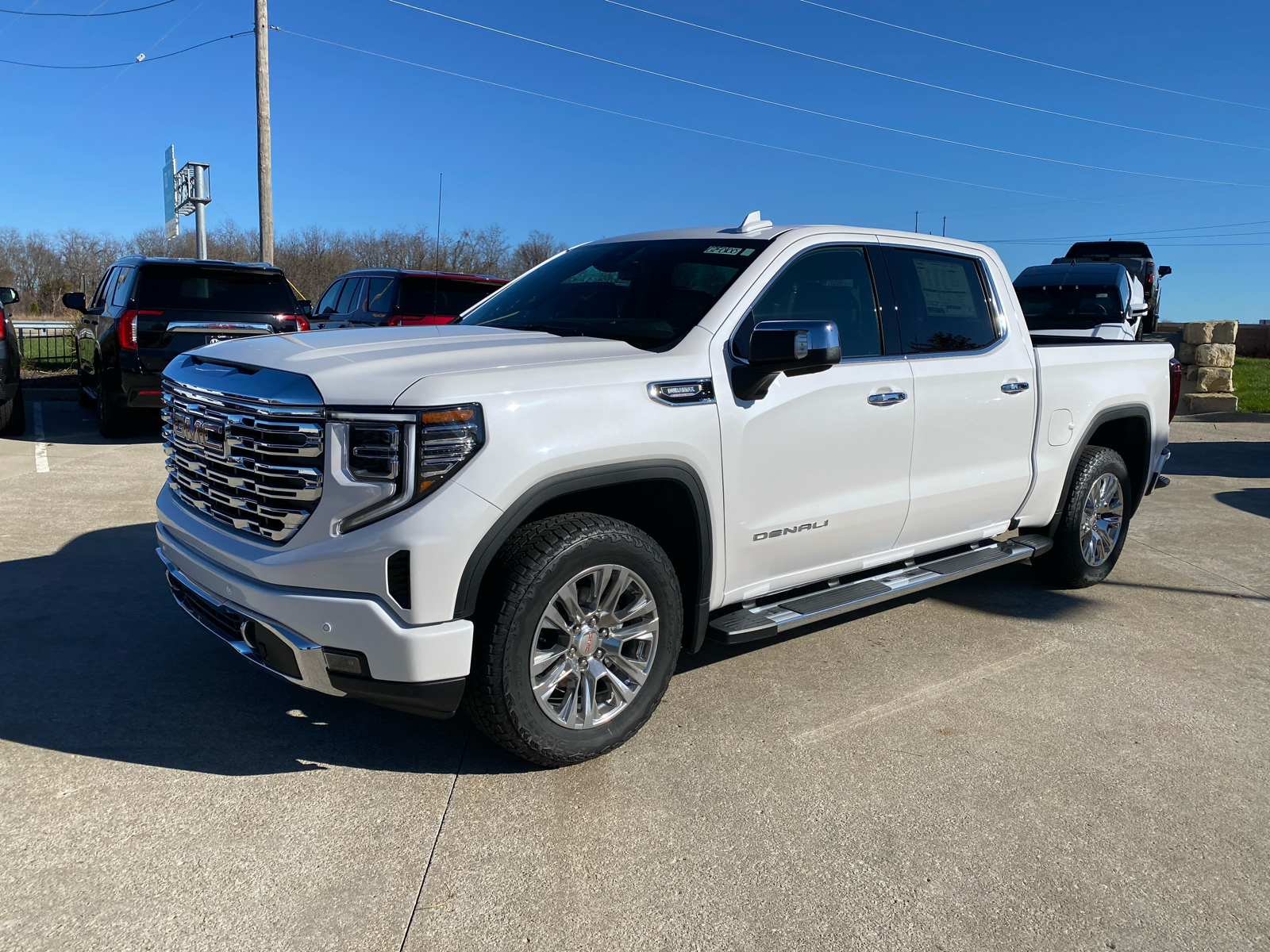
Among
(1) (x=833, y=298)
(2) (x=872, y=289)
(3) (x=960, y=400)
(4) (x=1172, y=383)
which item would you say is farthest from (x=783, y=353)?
(4) (x=1172, y=383)

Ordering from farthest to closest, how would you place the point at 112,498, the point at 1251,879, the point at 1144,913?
the point at 112,498
the point at 1251,879
the point at 1144,913

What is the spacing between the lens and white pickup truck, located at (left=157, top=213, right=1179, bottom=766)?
3008 millimetres

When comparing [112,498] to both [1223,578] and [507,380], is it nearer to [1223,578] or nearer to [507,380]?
[507,380]

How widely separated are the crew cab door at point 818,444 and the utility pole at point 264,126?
14.2 meters

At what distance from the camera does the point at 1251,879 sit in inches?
116

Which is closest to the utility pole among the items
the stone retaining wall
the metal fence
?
the metal fence

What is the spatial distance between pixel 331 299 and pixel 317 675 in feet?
34.6

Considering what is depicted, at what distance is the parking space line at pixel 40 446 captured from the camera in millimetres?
8648

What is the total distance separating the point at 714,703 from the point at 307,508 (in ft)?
6.29

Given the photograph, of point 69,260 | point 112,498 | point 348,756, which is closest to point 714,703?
point 348,756

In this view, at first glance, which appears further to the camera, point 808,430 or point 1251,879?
point 808,430

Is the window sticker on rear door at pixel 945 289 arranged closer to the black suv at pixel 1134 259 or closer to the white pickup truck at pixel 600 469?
the white pickup truck at pixel 600 469

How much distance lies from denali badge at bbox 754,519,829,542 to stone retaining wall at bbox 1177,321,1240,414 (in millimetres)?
14818

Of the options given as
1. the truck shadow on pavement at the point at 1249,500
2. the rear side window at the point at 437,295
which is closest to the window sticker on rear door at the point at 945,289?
the truck shadow on pavement at the point at 1249,500
